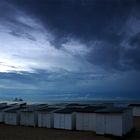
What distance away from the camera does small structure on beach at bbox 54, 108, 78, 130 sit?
120ft

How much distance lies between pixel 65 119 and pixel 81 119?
251 cm

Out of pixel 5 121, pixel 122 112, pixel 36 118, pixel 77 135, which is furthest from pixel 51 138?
pixel 5 121

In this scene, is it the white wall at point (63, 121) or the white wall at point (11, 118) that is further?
the white wall at point (11, 118)

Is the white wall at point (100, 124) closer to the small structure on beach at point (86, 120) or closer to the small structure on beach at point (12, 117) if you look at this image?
the small structure on beach at point (86, 120)

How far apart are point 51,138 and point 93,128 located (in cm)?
699

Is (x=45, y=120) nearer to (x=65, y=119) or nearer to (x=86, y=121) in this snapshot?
(x=65, y=119)

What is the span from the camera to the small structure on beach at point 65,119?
120 ft

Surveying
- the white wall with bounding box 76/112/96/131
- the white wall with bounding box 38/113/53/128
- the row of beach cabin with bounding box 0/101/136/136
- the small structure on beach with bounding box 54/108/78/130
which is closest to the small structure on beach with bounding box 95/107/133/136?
the row of beach cabin with bounding box 0/101/136/136

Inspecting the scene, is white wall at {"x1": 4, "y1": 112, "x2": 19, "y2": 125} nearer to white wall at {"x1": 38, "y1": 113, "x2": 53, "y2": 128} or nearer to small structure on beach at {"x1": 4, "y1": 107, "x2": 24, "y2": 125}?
small structure on beach at {"x1": 4, "y1": 107, "x2": 24, "y2": 125}

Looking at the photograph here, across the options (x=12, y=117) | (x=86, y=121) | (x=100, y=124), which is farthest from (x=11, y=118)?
(x=100, y=124)

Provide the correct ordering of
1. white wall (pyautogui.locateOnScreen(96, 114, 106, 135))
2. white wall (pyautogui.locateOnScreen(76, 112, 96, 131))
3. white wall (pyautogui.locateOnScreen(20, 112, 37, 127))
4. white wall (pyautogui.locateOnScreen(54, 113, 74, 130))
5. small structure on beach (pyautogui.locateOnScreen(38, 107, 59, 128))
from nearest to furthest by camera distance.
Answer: white wall (pyautogui.locateOnScreen(96, 114, 106, 135)), white wall (pyautogui.locateOnScreen(76, 112, 96, 131)), white wall (pyautogui.locateOnScreen(54, 113, 74, 130)), small structure on beach (pyautogui.locateOnScreen(38, 107, 59, 128)), white wall (pyautogui.locateOnScreen(20, 112, 37, 127))

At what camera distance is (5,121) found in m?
46.3

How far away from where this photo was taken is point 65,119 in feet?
122

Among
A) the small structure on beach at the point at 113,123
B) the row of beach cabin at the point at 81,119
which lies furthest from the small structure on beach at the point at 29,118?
the small structure on beach at the point at 113,123
